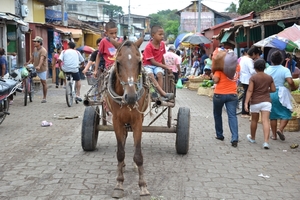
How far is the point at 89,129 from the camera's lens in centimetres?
728

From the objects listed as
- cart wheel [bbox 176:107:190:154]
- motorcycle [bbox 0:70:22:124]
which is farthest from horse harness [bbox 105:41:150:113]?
motorcycle [bbox 0:70:22:124]

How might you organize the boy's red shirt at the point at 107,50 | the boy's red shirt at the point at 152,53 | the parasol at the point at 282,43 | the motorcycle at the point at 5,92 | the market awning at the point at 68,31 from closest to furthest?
the boy's red shirt at the point at 152,53, the boy's red shirt at the point at 107,50, the motorcycle at the point at 5,92, the parasol at the point at 282,43, the market awning at the point at 68,31

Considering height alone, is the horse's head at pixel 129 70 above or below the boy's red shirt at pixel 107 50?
below

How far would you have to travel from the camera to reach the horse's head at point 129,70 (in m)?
4.83

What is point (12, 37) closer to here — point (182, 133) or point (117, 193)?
point (182, 133)

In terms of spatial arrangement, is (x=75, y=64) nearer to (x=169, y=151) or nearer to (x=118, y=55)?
(x=169, y=151)

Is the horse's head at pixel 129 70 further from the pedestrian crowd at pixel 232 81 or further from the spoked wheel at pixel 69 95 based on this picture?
the spoked wheel at pixel 69 95

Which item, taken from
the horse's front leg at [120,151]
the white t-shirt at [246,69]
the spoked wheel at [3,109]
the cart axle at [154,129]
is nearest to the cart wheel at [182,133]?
the cart axle at [154,129]

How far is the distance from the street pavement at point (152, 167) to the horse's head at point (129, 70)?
4.39 feet

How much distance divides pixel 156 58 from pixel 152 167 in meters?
1.86

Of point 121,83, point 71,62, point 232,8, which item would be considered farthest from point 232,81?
point 232,8

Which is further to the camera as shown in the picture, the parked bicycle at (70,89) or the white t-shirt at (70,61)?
the white t-shirt at (70,61)

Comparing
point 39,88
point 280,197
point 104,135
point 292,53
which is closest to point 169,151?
point 104,135

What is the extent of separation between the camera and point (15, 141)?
8.51 meters
